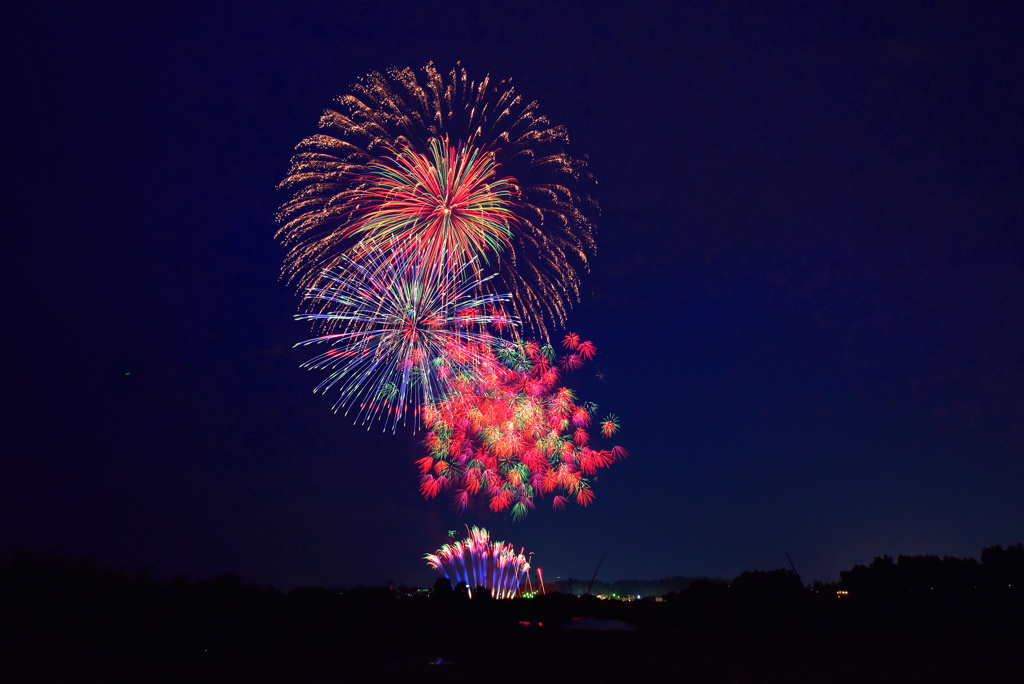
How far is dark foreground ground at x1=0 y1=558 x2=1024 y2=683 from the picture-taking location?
11984 millimetres

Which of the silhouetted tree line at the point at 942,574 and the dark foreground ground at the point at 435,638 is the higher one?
the silhouetted tree line at the point at 942,574

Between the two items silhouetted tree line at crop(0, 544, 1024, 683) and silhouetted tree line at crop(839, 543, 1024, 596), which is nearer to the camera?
silhouetted tree line at crop(0, 544, 1024, 683)

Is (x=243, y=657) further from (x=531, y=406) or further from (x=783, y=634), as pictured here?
(x=783, y=634)

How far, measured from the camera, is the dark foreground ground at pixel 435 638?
1198 centimetres

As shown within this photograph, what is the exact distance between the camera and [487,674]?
37.7ft

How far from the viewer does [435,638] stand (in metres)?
18.0

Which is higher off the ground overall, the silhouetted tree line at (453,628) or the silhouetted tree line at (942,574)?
the silhouetted tree line at (942,574)

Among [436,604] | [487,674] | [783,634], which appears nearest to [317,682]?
[487,674]

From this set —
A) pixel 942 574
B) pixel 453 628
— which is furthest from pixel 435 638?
pixel 942 574

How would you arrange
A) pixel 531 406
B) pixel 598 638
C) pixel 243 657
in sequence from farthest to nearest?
pixel 531 406, pixel 598 638, pixel 243 657

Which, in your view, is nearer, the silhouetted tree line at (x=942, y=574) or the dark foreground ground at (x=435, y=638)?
the dark foreground ground at (x=435, y=638)

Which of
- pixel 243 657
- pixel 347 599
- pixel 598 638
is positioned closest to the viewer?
pixel 243 657

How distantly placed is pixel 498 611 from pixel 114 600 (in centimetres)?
1501

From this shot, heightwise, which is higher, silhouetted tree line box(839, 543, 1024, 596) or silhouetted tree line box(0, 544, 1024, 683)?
silhouetted tree line box(839, 543, 1024, 596)
